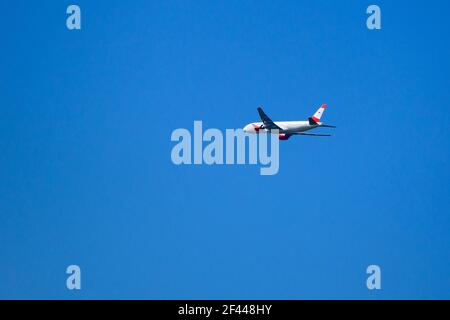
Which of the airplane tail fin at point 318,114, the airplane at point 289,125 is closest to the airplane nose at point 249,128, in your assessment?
the airplane at point 289,125

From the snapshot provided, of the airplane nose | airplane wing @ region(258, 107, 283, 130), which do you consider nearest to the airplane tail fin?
airplane wing @ region(258, 107, 283, 130)

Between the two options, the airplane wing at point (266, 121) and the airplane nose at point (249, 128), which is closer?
the airplane wing at point (266, 121)

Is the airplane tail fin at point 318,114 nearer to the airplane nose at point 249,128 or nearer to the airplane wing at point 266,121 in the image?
the airplane wing at point 266,121

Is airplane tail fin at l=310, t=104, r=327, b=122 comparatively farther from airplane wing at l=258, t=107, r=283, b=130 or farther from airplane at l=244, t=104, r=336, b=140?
airplane wing at l=258, t=107, r=283, b=130

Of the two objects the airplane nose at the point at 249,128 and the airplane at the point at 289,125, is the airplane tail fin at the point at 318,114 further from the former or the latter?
the airplane nose at the point at 249,128

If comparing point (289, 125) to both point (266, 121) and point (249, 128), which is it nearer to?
point (266, 121)

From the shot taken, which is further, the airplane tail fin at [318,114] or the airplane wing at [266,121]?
the airplane tail fin at [318,114]

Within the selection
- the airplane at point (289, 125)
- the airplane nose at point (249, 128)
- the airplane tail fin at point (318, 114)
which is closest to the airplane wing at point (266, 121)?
the airplane at point (289, 125)

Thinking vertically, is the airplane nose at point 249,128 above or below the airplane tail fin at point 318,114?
below
